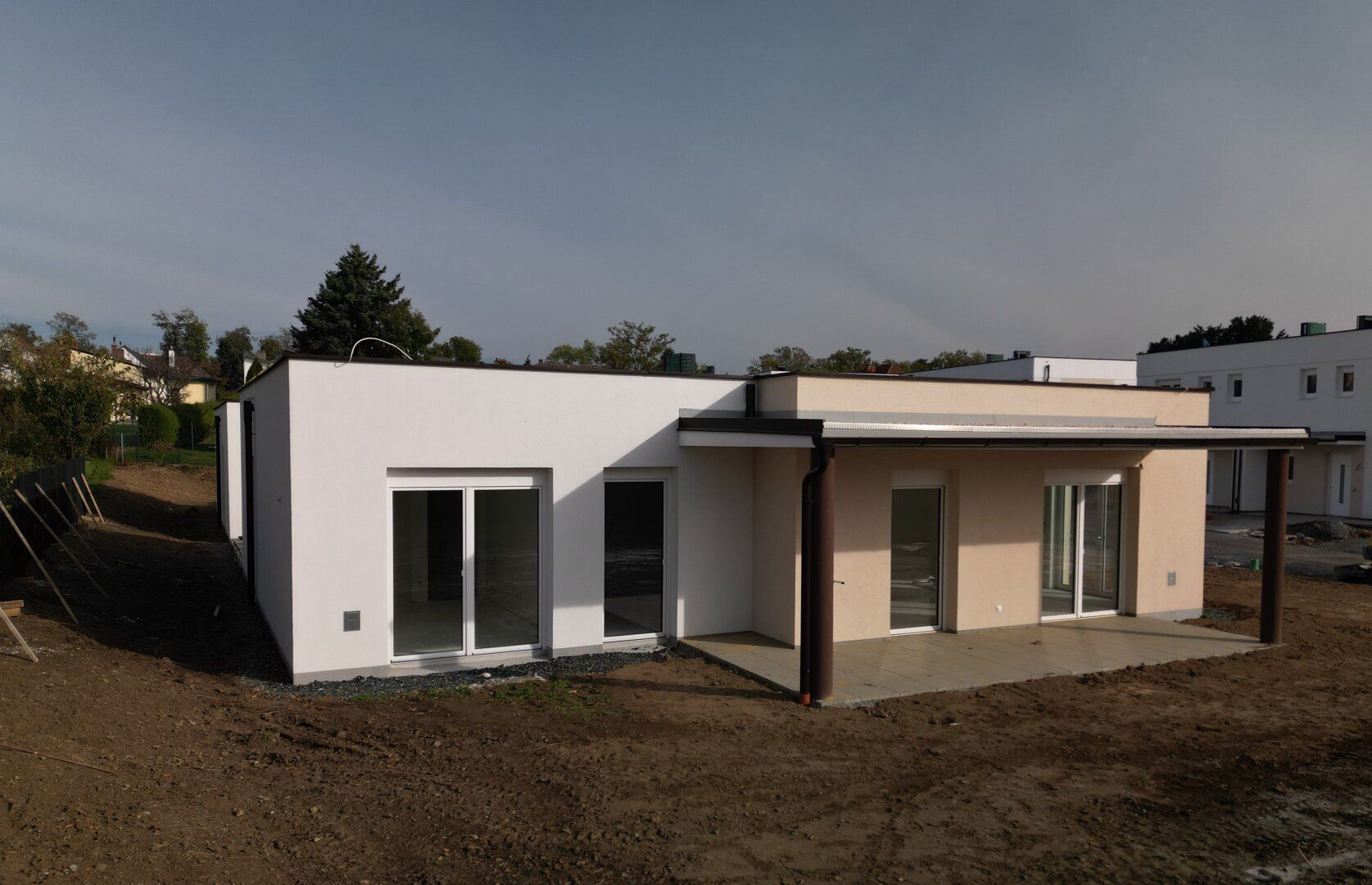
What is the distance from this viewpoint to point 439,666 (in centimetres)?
870

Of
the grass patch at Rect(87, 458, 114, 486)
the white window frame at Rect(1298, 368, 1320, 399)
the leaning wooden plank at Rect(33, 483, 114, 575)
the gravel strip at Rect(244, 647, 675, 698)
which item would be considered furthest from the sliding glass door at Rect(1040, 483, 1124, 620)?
the white window frame at Rect(1298, 368, 1320, 399)

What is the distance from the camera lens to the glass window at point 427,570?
338 inches

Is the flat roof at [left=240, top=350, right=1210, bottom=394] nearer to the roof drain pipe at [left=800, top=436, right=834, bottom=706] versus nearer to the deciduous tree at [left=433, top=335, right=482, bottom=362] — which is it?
the roof drain pipe at [left=800, top=436, right=834, bottom=706]

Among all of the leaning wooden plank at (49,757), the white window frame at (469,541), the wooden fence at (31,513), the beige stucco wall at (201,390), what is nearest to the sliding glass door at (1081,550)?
the white window frame at (469,541)

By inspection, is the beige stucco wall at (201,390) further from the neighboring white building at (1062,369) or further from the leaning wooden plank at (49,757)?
the leaning wooden plank at (49,757)

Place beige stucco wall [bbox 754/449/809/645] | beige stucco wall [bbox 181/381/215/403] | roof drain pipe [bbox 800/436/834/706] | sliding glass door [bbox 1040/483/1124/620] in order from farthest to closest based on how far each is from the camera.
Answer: beige stucco wall [bbox 181/381/215/403] → sliding glass door [bbox 1040/483/1124/620] → beige stucco wall [bbox 754/449/809/645] → roof drain pipe [bbox 800/436/834/706]

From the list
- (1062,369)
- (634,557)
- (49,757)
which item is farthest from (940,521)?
(1062,369)

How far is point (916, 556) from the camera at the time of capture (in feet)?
34.3

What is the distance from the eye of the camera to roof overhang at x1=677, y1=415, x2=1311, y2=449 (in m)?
7.80

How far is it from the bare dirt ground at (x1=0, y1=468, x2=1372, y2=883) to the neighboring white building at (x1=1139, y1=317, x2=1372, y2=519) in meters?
22.7

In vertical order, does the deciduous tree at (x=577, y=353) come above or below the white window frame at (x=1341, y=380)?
above

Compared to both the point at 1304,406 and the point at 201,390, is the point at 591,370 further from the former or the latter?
the point at 201,390

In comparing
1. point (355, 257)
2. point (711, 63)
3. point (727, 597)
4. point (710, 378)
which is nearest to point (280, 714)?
point (727, 597)

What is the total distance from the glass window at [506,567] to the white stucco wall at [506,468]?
0.21m
